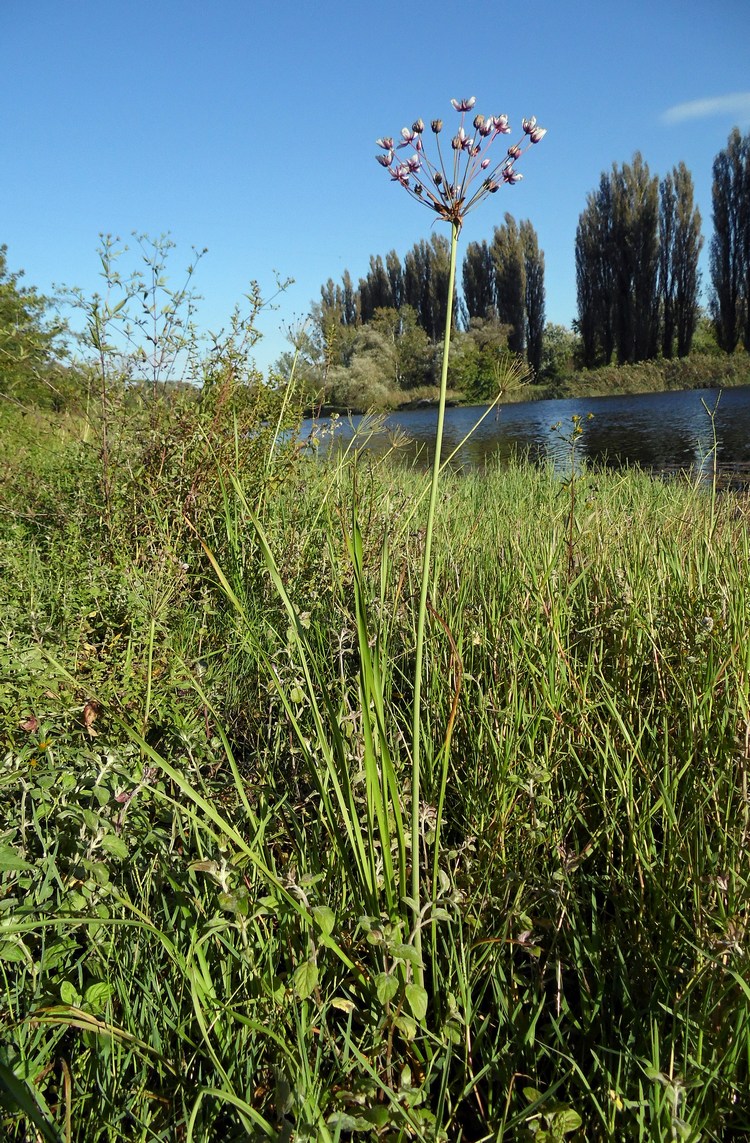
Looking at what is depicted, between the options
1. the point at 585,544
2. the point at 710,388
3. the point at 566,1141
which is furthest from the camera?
the point at 710,388

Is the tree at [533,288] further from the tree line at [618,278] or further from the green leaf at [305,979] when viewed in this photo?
the green leaf at [305,979]

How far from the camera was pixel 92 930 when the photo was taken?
115 centimetres

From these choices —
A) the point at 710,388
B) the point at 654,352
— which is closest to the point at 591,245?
the point at 654,352

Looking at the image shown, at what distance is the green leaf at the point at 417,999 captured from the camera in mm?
923

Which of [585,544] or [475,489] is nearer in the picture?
[585,544]

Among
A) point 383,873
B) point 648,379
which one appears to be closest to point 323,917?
point 383,873

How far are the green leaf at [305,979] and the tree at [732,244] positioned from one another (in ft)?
134

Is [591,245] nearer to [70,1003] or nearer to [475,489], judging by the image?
[475,489]

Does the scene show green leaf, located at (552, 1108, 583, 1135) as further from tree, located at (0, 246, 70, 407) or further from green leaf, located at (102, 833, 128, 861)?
tree, located at (0, 246, 70, 407)

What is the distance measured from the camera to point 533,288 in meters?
43.9

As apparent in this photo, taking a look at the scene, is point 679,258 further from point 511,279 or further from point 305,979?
point 305,979

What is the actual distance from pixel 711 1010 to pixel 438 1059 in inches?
16.2

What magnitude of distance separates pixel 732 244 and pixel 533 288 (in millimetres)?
11720

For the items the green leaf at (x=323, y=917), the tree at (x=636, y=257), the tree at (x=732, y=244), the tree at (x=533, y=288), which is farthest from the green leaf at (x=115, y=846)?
the tree at (x=533, y=288)
